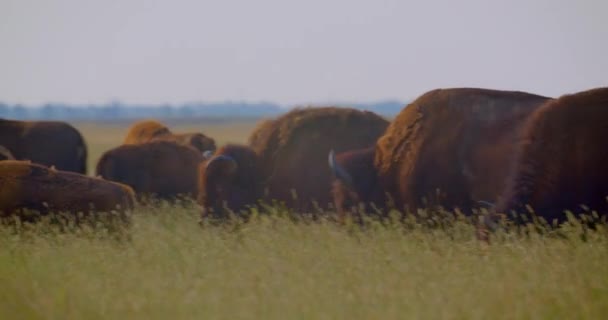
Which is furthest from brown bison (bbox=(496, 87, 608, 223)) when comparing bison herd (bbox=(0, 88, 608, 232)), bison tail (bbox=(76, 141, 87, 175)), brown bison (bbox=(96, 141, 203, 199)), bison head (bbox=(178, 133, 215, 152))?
bison tail (bbox=(76, 141, 87, 175))

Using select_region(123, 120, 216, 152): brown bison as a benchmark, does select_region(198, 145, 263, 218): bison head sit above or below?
above

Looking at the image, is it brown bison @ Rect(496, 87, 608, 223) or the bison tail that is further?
the bison tail

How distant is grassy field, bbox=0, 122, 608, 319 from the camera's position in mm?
6977

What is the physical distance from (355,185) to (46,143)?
439 inches

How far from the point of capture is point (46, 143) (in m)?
21.9

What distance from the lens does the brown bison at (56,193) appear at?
11172 millimetres

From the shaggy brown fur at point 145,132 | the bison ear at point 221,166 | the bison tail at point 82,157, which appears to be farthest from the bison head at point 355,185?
the shaggy brown fur at point 145,132

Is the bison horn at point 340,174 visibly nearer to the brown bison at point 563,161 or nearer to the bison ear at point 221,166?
the bison ear at point 221,166

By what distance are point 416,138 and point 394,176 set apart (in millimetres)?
519

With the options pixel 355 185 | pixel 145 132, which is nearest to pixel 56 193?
pixel 355 185

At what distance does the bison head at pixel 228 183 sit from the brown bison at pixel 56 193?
1710 millimetres

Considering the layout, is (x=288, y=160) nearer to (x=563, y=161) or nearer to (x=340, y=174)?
(x=340, y=174)

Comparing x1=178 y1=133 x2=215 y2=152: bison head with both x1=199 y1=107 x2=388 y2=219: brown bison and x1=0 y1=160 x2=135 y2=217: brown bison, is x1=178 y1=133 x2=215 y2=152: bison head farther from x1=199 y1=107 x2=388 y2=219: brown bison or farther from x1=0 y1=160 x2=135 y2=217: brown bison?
x1=0 y1=160 x2=135 y2=217: brown bison

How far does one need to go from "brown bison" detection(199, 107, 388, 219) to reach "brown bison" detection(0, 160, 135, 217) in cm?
196
